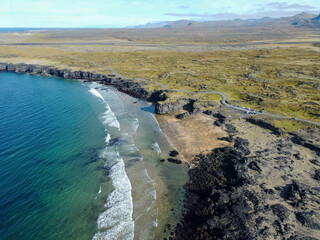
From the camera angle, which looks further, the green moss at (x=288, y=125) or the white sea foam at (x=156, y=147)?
the green moss at (x=288, y=125)

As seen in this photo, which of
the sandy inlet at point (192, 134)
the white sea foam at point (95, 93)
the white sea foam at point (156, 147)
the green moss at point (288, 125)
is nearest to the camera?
the white sea foam at point (156, 147)

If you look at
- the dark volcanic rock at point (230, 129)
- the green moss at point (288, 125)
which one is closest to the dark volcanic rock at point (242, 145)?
the dark volcanic rock at point (230, 129)

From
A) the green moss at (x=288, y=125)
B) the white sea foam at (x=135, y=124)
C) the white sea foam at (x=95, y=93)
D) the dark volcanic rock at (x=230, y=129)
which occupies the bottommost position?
the white sea foam at (x=95, y=93)

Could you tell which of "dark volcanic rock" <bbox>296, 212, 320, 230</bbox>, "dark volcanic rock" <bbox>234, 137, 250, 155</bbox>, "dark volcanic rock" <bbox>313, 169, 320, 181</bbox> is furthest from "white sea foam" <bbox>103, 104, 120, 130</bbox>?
"dark volcanic rock" <bbox>313, 169, 320, 181</bbox>

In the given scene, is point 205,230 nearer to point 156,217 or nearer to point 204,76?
point 156,217

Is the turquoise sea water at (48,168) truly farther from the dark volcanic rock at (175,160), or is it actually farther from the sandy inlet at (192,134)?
the sandy inlet at (192,134)

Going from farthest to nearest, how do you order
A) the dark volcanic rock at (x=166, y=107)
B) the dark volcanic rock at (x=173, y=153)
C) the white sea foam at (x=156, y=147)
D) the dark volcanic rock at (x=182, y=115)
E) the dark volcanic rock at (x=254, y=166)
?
the dark volcanic rock at (x=166, y=107) < the dark volcanic rock at (x=182, y=115) < the white sea foam at (x=156, y=147) < the dark volcanic rock at (x=173, y=153) < the dark volcanic rock at (x=254, y=166)

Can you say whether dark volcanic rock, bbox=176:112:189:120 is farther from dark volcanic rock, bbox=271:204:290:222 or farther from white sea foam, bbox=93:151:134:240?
dark volcanic rock, bbox=271:204:290:222

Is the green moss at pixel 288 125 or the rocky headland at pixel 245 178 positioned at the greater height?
the green moss at pixel 288 125
